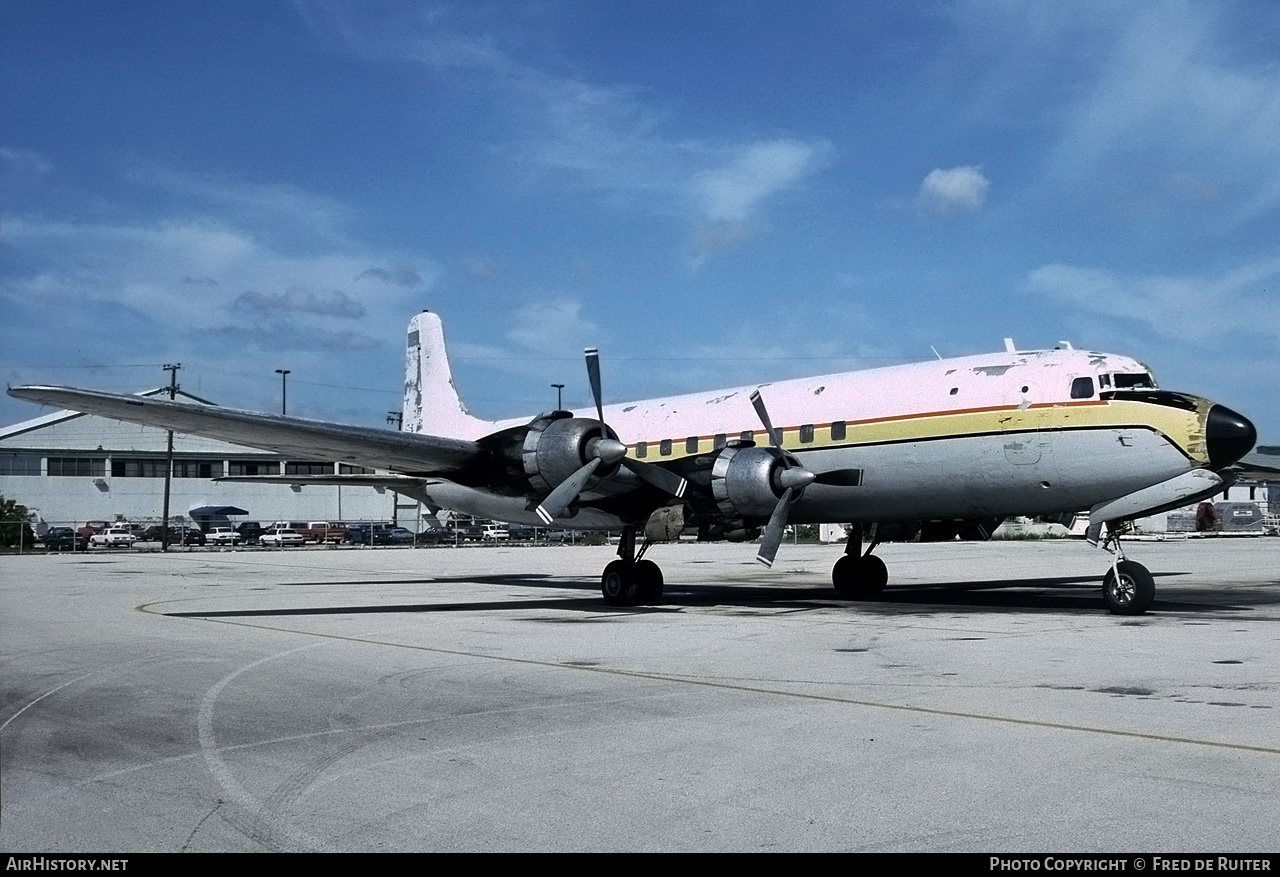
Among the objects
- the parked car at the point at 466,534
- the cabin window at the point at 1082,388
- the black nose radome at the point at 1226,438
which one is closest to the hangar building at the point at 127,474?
the parked car at the point at 466,534

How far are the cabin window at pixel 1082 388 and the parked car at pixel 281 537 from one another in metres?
54.0

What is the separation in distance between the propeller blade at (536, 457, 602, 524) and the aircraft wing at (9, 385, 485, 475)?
2.43 m

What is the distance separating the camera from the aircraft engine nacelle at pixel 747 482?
1841cm

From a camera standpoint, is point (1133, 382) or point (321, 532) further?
point (321, 532)

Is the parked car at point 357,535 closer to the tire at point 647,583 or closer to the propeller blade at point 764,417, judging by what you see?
the tire at point 647,583

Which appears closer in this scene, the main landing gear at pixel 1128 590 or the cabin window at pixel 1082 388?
the main landing gear at pixel 1128 590

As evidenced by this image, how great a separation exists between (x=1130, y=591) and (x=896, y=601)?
5.02 m

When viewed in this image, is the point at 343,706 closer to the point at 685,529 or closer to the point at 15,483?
the point at 685,529

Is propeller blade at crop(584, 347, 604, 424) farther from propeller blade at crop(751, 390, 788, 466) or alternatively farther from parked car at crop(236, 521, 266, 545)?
parked car at crop(236, 521, 266, 545)

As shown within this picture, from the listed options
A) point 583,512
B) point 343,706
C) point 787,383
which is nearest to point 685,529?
point 583,512

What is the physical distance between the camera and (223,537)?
67.2 meters

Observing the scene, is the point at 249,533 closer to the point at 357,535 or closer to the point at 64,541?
the point at 357,535

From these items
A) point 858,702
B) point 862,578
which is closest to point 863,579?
point 862,578
